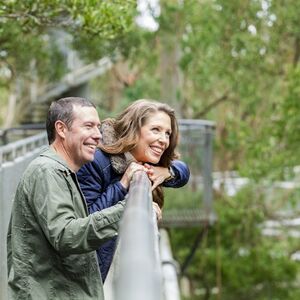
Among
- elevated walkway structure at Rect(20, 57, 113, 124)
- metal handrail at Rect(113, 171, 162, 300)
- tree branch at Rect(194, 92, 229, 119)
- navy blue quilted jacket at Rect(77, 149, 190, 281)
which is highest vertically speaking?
elevated walkway structure at Rect(20, 57, 113, 124)

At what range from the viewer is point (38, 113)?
24.4 metres

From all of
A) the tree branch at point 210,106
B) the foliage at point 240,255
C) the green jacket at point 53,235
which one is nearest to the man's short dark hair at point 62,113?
the green jacket at point 53,235

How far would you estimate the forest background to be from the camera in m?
18.2

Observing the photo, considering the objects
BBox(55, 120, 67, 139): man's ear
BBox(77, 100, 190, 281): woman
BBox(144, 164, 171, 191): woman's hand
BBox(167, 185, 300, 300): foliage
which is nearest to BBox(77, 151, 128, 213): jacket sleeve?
A: BBox(77, 100, 190, 281): woman

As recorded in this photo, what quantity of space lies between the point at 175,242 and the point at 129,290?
20134 mm

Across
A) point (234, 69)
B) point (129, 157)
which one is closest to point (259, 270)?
point (234, 69)

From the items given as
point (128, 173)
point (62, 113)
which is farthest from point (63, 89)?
point (62, 113)

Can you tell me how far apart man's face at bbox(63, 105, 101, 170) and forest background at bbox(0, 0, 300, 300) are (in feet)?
39.0

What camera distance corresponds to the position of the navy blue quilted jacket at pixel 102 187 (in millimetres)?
4234

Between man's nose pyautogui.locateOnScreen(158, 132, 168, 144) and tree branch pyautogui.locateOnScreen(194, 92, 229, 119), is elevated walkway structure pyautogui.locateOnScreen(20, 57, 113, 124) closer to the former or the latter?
tree branch pyautogui.locateOnScreen(194, 92, 229, 119)

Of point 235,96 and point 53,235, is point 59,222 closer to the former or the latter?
point 53,235

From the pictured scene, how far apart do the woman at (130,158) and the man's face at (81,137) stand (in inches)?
21.5

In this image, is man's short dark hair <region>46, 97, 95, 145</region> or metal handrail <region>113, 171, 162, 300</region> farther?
man's short dark hair <region>46, 97, 95, 145</region>

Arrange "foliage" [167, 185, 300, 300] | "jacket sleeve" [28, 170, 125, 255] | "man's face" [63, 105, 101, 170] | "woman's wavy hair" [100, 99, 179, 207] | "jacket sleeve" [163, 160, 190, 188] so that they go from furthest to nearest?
1. "foliage" [167, 185, 300, 300]
2. "jacket sleeve" [163, 160, 190, 188]
3. "woman's wavy hair" [100, 99, 179, 207]
4. "man's face" [63, 105, 101, 170]
5. "jacket sleeve" [28, 170, 125, 255]
